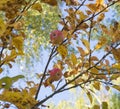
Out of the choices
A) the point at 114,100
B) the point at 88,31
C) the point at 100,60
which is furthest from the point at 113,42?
the point at 114,100

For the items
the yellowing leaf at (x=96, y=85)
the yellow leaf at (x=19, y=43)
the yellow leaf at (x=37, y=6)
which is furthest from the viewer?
the yellowing leaf at (x=96, y=85)

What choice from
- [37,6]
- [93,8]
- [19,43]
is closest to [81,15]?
[93,8]

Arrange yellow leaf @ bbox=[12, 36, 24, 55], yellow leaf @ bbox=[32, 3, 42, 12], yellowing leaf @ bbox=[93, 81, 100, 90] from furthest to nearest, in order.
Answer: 1. yellowing leaf @ bbox=[93, 81, 100, 90]
2. yellow leaf @ bbox=[32, 3, 42, 12]
3. yellow leaf @ bbox=[12, 36, 24, 55]

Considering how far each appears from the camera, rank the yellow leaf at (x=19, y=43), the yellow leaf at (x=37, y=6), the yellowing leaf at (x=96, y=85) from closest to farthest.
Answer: the yellow leaf at (x=19, y=43)
the yellow leaf at (x=37, y=6)
the yellowing leaf at (x=96, y=85)

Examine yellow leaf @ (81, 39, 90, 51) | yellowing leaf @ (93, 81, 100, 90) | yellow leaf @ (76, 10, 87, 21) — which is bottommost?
yellowing leaf @ (93, 81, 100, 90)

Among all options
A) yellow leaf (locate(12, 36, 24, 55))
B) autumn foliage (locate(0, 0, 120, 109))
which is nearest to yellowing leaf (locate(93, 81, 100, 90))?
autumn foliage (locate(0, 0, 120, 109))

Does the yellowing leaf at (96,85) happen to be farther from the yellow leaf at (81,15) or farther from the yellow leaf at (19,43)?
the yellow leaf at (19,43)

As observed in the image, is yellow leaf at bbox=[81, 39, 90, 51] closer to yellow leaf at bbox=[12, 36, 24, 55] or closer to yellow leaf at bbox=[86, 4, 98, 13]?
yellow leaf at bbox=[86, 4, 98, 13]

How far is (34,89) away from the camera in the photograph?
1.13 metres

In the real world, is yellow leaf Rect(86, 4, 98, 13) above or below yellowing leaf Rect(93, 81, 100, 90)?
above

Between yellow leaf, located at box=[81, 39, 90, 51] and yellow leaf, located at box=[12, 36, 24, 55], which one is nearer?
yellow leaf, located at box=[12, 36, 24, 55]

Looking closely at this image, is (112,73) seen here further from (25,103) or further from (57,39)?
(25,103)

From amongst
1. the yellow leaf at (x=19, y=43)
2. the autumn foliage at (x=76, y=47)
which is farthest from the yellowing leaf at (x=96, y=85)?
the yellow leaf at (x=19, y=43)

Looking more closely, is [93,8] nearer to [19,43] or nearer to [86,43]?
[86,43]
